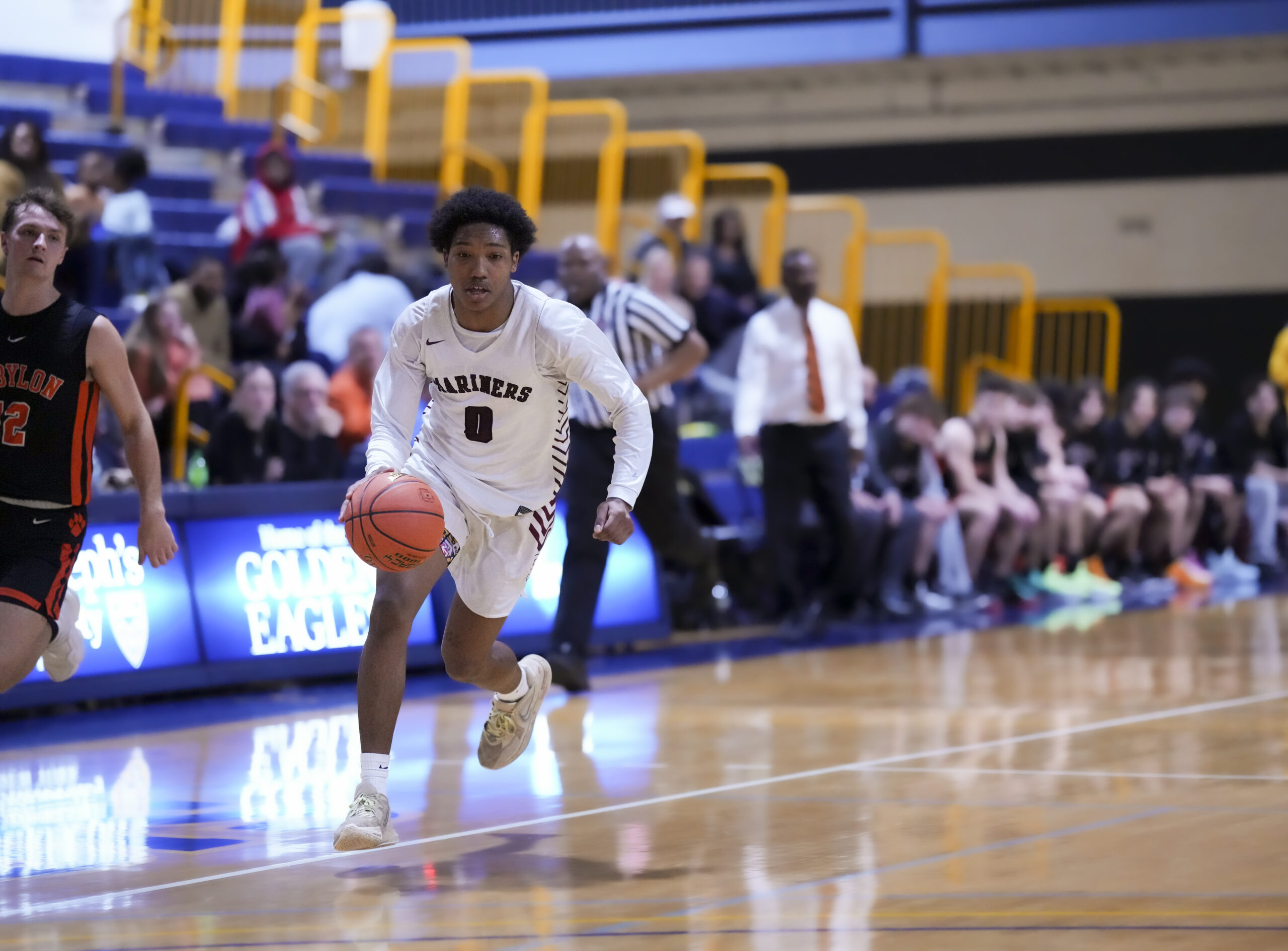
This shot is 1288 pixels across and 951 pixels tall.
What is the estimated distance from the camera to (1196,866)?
5.06 metres

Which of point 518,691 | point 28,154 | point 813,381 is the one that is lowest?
point 518,691

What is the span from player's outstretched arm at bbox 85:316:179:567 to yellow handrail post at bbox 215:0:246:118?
12.5 metres

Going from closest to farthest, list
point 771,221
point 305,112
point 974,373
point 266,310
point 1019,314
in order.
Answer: point 266,310 → point 305,112 → point 771,221 → point 974,373 → point 1019,314

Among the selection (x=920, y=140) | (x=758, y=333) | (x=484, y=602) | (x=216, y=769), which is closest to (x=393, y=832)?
(x=484, y=602)

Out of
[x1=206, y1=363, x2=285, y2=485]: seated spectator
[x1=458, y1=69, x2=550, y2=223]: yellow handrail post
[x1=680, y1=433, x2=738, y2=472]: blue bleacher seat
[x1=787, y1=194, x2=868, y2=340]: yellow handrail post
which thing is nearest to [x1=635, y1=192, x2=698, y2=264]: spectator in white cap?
[x1=458, y1=69, x2=550, y2=223]: yellow handrail post

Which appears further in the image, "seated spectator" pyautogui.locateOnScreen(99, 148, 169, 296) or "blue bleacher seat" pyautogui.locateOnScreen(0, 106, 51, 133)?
"blue bleacher seat" pyautogui.locateOnScreen(0, 106, 51, 133)

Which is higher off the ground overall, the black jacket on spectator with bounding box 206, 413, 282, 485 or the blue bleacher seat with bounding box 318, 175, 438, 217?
the blue bleacher seat with bounding box 318, 175, 438, 217

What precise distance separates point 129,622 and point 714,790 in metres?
A: 3.69

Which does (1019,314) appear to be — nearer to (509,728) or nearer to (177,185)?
(177,185)

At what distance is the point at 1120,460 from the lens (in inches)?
644

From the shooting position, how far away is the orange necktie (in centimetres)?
1162

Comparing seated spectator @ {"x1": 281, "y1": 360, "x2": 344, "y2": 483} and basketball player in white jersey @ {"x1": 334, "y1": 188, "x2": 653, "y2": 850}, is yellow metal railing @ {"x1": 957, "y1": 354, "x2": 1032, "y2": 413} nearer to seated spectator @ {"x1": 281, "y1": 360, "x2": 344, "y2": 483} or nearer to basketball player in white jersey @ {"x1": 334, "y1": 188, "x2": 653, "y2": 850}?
seated spectator @ {"x1": 281, "y1": 360, "x2": 344, "y2": 483}

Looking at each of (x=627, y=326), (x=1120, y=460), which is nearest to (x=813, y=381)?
(x=627, y=326)

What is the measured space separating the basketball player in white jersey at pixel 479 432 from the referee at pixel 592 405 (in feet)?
10.8
